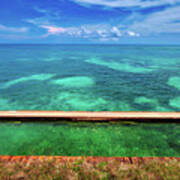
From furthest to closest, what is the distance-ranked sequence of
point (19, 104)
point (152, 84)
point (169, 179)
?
point (152, 84), point (19, 104), point (169, 179)

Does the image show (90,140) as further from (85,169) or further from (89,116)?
(85,169)

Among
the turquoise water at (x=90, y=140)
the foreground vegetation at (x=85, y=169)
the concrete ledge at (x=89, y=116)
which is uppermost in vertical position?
the concrete ledge at (x=89, y=116)

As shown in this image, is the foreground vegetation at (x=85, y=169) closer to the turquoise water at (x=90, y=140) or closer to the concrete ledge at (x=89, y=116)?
the turquoise water at (x=90, y=140)

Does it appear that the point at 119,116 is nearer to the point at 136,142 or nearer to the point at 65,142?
the point at 136,142

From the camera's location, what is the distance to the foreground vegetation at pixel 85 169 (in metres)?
2.51

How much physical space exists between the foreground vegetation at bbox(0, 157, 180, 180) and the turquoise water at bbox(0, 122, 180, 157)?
1.05 meters

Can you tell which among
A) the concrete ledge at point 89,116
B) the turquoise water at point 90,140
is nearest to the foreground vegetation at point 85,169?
the turquoise water at point 90,140

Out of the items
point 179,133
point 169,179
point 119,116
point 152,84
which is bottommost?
point 152,84

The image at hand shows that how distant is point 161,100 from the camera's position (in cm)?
928

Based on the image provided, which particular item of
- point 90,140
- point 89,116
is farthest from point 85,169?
point 90,140

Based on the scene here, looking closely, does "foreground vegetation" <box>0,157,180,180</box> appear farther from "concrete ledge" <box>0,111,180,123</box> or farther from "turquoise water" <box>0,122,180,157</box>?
"concrete ledge" <box>0,111,180,123</box>

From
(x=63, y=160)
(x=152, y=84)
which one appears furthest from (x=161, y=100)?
(x=63, y=160)

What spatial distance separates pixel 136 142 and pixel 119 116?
1.05 meters

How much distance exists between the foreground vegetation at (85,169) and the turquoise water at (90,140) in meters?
1.05
